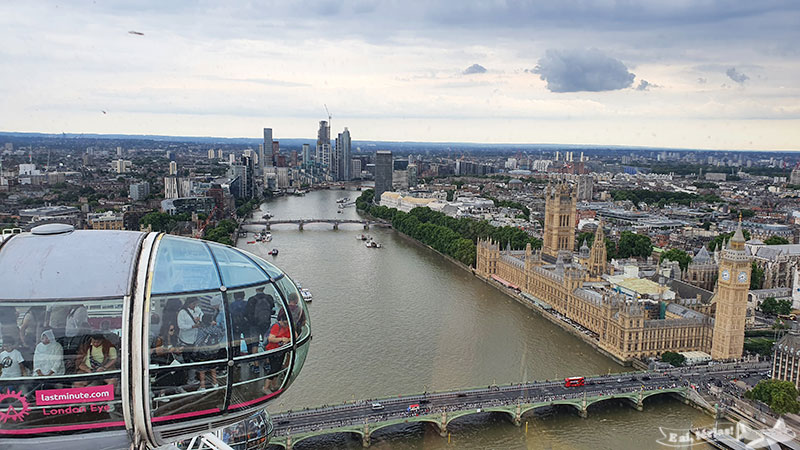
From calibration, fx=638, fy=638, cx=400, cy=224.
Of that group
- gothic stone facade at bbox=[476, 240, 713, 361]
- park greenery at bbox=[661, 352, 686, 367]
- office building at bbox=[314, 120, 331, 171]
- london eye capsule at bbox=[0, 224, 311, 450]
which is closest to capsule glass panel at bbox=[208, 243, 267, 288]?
london eye capsule at bbox=[0, 224, 311, 450]

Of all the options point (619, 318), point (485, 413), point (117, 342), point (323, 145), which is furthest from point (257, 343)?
point (323, 145)

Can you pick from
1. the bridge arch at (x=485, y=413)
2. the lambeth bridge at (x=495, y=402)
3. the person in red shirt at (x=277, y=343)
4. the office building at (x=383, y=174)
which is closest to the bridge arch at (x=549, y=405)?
the lambeth bridge at (x=495, y=402)

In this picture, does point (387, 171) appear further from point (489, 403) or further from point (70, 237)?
point (70, 237)

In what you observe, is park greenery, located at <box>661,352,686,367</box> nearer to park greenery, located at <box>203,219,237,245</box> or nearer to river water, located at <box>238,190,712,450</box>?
river water, located at <box>238,190,712,450</box>

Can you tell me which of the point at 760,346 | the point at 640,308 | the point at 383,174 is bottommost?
the point at 760,346

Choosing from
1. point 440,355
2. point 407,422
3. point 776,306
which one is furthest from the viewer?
point 776,306

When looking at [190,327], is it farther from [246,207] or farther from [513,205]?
[246,207]

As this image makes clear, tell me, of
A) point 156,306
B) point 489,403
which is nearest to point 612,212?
point 489,403
